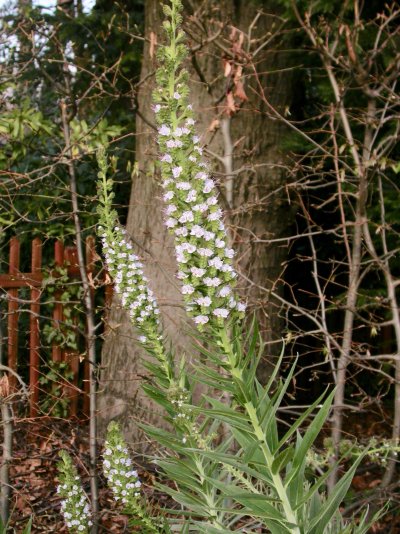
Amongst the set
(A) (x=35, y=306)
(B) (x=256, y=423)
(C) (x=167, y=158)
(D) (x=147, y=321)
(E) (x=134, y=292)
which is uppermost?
(C) (x=167, y=158)

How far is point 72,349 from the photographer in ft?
21.6

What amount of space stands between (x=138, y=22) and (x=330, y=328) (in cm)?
390

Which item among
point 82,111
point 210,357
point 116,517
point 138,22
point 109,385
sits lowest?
point 116,517

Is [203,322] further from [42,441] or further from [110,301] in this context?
[42,441]

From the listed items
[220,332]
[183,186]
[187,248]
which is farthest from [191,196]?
[220,332]

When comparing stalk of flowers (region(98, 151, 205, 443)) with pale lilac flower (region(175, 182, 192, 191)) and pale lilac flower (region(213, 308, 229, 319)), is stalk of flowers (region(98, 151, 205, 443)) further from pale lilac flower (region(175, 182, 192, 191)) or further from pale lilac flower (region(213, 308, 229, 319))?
pale lilac flower (region(175, 182, 192, 191))

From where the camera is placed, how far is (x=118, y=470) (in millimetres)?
2854

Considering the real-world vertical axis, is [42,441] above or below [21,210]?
below

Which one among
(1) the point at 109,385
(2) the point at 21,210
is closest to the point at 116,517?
(1) the point at 109,385

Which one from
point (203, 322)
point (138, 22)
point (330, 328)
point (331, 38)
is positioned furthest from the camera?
point (330, 328)

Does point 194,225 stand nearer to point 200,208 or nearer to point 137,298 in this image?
point 200,208

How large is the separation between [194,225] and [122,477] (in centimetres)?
124

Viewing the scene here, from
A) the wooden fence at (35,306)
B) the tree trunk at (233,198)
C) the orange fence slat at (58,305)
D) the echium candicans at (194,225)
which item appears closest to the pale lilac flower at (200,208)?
the echium candicans at (194,225)

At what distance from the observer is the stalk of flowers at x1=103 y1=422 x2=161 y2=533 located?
9.16 feet
